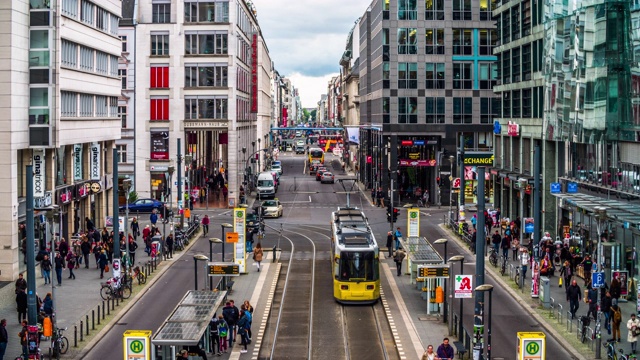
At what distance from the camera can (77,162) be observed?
64812 millimetres

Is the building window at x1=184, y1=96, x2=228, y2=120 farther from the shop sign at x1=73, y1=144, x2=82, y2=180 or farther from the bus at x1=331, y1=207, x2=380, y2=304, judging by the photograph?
the bus at x1=331, y1=207, x2=380, y2=304

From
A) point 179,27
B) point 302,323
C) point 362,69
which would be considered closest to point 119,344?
point 302,323

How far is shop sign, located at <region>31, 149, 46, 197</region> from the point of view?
173 feet

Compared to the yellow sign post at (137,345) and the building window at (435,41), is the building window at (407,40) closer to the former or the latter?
the building window at (435,41)

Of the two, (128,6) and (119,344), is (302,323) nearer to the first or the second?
(119,344)

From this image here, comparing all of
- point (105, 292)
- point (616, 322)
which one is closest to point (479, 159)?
point (105, 292)

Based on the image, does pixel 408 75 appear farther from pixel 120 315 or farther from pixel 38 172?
pixel 120 315

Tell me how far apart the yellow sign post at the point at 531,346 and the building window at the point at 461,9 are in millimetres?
69516

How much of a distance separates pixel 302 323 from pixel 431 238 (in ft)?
95.2

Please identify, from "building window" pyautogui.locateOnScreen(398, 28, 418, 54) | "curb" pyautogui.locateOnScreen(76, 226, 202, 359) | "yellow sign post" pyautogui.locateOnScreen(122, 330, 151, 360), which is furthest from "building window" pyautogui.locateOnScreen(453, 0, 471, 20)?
"yellow sign post" pyautogui.locateOnScreen(122, 330, 151, 360)

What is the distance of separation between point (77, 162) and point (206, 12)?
102 feet

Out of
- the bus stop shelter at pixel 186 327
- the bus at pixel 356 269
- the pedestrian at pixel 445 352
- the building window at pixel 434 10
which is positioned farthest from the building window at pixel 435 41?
the pedestrian at pixel 445 352

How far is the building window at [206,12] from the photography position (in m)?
90.8

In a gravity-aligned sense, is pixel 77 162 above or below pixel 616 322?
above
